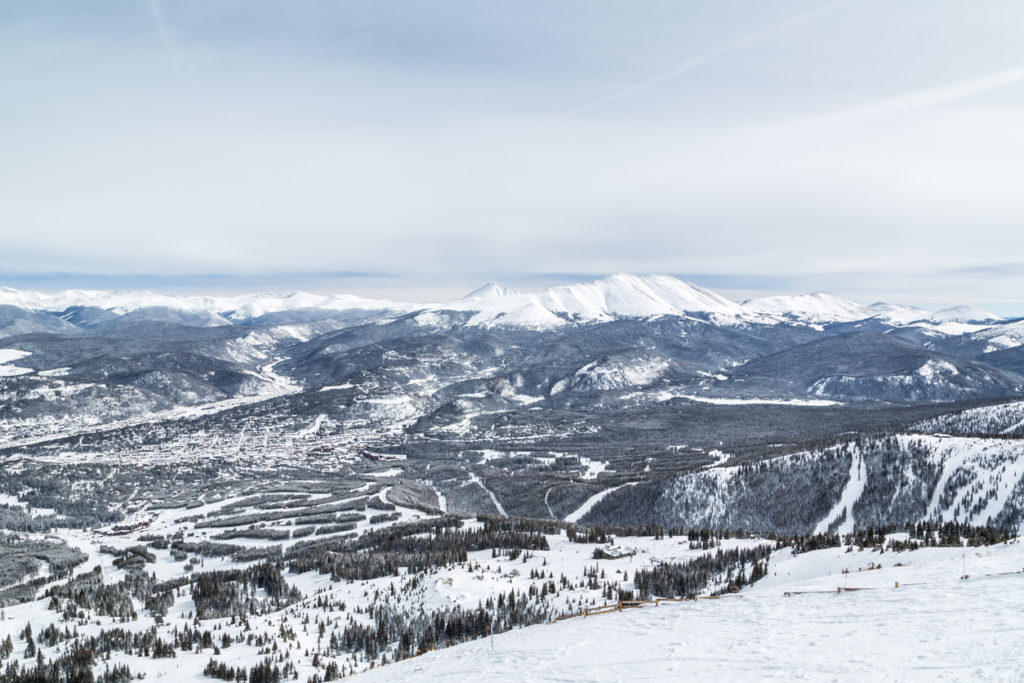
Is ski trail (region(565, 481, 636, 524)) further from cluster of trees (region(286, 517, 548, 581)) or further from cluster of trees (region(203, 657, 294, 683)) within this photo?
cluster of trees (region(203, 657, 294, 683))

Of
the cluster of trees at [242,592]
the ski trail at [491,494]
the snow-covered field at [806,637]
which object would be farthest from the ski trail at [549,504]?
the snow-covered field at [806,637]

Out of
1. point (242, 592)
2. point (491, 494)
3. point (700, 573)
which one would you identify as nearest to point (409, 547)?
point (242, 592)

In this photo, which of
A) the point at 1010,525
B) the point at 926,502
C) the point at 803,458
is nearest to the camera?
the point at 1010,525

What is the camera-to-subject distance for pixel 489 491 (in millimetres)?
146500

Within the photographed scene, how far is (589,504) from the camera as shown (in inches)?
4850

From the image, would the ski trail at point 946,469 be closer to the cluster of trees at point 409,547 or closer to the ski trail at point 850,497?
the ski trail at point 850,497

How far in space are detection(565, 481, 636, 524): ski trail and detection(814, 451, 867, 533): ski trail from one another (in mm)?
39857

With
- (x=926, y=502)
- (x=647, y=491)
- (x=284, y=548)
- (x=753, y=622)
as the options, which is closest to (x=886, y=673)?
(x=753, y=622)

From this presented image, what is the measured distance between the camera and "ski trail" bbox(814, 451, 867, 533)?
93.9 metres

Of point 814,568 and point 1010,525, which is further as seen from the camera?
point 1010,525

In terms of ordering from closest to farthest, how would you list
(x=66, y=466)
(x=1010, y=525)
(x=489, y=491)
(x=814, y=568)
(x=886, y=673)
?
(x=886, y=673)
(x=814, y=568)
(x=1010, y=525)
(x=489, y=491)
(x=66, y=466)

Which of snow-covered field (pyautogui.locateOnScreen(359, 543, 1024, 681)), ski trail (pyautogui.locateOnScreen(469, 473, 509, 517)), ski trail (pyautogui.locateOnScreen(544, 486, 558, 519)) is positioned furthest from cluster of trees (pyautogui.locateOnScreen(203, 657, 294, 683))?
ski trail (pyautogui.locateOnScreen(469, 473, 509, 517))

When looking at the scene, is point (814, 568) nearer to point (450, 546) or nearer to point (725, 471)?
point (450, 546)

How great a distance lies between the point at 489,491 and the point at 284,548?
71608 mm
